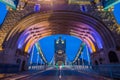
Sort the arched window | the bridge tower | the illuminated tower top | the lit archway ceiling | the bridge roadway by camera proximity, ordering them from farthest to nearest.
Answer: the illuminated tower top < the bridge tower < the arched window < the lit archway ceiling < the bridge roadway

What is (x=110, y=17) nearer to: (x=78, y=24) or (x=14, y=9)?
(x=78, y=24)

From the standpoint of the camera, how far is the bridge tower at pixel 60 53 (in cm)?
9812

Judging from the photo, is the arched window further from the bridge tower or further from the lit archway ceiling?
the bridge tower

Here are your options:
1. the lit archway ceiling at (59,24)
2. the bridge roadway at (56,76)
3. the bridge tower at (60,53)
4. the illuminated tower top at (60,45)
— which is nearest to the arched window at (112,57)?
the lit archway ceiling at (59,24)

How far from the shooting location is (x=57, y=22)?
88.5ft

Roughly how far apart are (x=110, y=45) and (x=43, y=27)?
1196 cm

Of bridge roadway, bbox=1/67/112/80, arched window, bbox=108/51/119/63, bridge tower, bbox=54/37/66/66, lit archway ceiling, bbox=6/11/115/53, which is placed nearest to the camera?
bridge roadway, bbox=1/67/112/80

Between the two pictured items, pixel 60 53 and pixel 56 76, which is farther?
pixel 60 53

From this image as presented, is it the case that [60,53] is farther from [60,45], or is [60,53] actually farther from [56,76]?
[56,76]

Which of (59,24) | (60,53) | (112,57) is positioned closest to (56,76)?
(112,57)

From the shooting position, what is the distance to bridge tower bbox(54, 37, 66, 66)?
3863 inches

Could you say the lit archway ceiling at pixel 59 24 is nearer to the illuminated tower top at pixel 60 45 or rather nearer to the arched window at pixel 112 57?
the arched window at pixel 112 57

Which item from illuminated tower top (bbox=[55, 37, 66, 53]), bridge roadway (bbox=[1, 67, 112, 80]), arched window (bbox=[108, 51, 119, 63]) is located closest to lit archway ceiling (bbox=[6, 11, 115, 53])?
arched window (bbox=[108, 51, 119, 63])

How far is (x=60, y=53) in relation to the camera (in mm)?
103625
